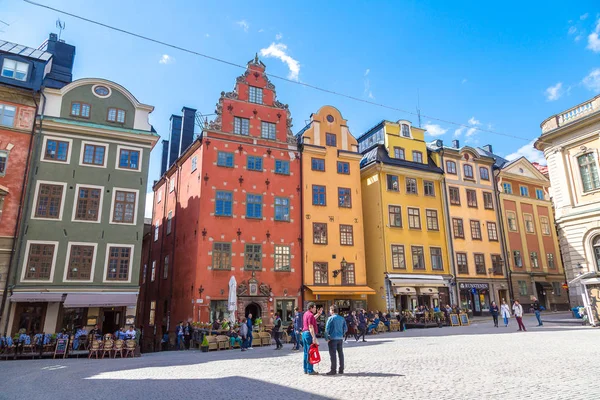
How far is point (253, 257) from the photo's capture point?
28.3m

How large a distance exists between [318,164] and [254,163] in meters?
5.31

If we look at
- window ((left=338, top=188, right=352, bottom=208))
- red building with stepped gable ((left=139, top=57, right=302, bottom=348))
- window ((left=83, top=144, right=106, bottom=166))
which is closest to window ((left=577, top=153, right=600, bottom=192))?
window ((left=338, top=188, right=352, bottom=208))

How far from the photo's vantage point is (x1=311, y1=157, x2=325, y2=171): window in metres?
32.5

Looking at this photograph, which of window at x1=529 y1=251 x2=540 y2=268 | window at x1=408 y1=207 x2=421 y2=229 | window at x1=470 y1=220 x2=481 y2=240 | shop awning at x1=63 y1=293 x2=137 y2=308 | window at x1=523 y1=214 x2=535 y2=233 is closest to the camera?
shop awning at x1=63 y1=293 x2=137 y2=308

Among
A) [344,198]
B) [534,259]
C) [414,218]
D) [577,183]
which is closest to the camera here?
[577,183]

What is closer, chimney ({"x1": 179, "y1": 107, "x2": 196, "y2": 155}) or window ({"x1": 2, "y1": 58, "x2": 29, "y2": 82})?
window ({"x1": 2, "y1": 58, "x2": 29, "y2": 82})

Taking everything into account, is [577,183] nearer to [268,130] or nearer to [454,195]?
[454,195]

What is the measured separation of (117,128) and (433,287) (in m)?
25.4

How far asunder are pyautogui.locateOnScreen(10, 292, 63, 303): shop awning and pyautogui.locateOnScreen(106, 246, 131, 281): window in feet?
8.77

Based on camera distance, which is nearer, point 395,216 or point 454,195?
point 395,216

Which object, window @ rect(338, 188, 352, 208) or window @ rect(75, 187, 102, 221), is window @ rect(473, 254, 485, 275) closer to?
window @ rect(338, 188, 352, 208)

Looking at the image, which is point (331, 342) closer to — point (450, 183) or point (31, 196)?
point (31, 196)

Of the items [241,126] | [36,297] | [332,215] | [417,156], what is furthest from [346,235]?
[36,297]

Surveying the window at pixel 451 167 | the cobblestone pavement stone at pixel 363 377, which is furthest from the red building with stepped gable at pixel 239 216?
the window at pixel 451 167
